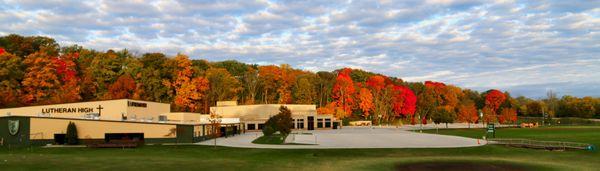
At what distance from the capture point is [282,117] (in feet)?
204

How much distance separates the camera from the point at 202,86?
115375mm

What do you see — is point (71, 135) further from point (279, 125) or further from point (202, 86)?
point (202, 86)

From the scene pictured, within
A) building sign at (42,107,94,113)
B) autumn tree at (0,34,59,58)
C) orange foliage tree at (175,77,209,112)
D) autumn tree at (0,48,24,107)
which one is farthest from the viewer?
orange foliage tree at (175,77,209,112)

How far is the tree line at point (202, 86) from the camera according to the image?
89.9 meters

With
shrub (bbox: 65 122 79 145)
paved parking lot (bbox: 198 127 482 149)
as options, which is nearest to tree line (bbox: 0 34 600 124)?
shrub (bbox: 65 122 79 145)

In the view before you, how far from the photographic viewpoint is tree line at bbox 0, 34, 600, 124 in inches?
3541

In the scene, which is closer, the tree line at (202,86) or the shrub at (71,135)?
the shrub at (71,135)

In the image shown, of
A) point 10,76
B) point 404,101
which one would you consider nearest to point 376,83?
point 404,101

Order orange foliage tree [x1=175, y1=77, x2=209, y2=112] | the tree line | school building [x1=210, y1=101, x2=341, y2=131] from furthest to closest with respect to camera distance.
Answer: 1. orange foliage tree [x1=175, y1=77, x2=209, y2=112]
2. school building [x1=210, y1=101, x2=341, y2=131]
3. the tree line

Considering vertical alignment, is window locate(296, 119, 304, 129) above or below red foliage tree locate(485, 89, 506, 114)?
below

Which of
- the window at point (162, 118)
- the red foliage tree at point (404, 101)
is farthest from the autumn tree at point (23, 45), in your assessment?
the red foliage tree at point (404, 101)

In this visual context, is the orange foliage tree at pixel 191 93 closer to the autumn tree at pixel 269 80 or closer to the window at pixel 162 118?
the autumn tree at pixel 269 80

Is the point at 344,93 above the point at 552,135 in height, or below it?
above

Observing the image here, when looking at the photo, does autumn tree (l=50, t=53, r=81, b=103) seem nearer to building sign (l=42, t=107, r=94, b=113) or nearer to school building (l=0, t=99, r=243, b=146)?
building sign (l=42, t=107, r=94, b=113)
